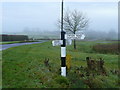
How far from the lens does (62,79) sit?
600cm

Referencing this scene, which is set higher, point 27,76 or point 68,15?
point 68,15

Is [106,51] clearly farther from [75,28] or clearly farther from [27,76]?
[27,76]

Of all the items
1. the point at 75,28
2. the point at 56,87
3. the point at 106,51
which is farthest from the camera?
the point at 75,28

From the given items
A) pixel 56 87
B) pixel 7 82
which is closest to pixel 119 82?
pixel 56 87

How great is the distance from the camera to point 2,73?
655cm

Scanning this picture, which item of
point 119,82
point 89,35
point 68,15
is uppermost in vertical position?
point 68,15

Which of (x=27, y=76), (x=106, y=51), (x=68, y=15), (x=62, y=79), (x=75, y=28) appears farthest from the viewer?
(x=75, y=28)

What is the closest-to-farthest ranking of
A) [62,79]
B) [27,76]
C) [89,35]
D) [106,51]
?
[62,79]
[27,76]
[89,35]
[106,51]

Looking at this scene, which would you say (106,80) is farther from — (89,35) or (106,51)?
(106,51)

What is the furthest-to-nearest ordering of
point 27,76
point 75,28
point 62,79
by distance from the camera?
point 75,28, point 27,76, point 62,79

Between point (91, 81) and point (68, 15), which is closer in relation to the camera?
point (91, 81)

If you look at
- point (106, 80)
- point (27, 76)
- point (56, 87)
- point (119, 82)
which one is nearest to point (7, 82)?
point (27, 76)

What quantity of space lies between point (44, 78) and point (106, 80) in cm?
211

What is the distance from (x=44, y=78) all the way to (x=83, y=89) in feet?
4.43
